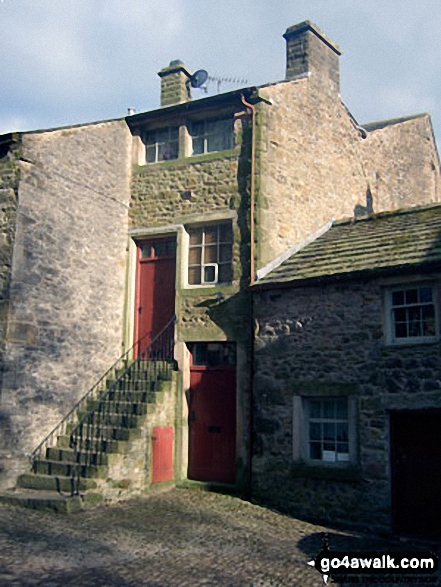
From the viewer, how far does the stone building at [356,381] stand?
8641 mm

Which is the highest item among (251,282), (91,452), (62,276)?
(62,276)

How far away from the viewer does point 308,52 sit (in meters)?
13.6

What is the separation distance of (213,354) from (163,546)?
4896 millimetres

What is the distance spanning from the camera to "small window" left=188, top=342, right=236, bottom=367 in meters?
11.8

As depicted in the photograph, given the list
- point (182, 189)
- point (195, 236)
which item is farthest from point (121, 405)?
point (182, 189)

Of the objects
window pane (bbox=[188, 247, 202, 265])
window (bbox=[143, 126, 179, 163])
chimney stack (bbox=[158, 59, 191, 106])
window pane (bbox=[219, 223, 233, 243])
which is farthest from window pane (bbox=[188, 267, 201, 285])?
chimney stack (bbox=[158, 59, 191, 106])

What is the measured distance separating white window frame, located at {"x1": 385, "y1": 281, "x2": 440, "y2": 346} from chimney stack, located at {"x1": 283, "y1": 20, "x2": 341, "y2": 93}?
6.61 m

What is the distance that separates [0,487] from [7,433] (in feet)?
3.06

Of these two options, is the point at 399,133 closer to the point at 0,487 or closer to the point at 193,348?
the point at 193,348

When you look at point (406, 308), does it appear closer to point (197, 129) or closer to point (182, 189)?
point (182, 189)

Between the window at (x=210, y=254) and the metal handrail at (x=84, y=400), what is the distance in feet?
3.69

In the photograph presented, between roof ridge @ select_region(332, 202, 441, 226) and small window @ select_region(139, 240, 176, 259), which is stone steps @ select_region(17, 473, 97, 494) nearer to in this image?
small window @ select_region(139, 240, 176, 259)

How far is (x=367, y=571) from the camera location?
6.78 m

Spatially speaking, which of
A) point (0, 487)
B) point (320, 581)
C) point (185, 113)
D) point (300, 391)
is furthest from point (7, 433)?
point (185, 113)
